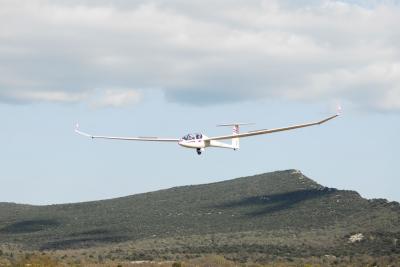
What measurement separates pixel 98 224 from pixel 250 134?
356 feet

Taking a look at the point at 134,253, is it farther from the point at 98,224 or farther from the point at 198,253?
the point at 98,224

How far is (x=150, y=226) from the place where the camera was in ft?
616

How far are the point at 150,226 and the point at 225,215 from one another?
57.7 ft

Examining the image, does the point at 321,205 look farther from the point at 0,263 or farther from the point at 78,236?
the point at 0,263

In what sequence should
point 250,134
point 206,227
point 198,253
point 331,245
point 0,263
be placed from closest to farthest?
point 250,134 < point 0,263 < point 198,253 < point 331,245 < point 206,227

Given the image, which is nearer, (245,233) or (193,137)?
(193,137)

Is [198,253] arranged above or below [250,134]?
below

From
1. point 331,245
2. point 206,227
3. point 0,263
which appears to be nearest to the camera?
point 0,263

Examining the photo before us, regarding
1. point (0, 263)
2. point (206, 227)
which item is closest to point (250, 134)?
point (0, 263)

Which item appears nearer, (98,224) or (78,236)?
(78,236)

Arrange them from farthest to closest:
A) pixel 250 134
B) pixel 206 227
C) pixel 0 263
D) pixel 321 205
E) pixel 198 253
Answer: pixel 321 205, pixel 206 227, pixel 198 253, pixel 0 263, pixel 250 134

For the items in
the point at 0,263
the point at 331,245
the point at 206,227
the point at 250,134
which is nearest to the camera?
the point at 250,134

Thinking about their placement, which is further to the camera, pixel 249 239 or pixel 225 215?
pixel 225 215

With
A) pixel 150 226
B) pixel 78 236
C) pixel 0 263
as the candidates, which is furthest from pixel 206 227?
pixel 0 263
